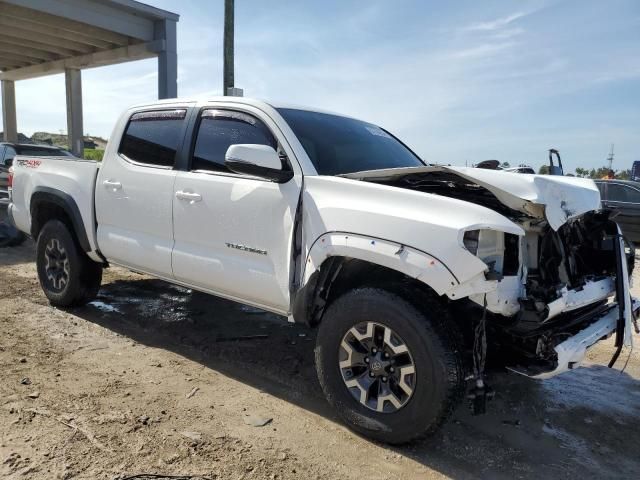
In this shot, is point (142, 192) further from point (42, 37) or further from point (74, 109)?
point (74, 109)

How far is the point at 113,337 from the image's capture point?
185 inches

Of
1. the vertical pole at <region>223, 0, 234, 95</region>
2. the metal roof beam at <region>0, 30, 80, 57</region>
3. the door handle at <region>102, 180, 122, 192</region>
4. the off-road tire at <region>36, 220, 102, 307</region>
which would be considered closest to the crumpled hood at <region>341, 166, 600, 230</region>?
the door handle at <region>102, 180, 122, 192</region>

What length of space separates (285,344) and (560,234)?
2.46m

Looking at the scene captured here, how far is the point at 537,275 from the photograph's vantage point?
3.02 m

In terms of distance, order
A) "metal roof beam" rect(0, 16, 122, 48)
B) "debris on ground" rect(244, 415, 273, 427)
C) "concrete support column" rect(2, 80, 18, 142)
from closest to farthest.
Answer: "debris on ground" rect(244, 415, 273, 427) < "metal roof beam" rect(0, 16, 122, 48) < "concrete support column" rect(2, 80, 18, 142)

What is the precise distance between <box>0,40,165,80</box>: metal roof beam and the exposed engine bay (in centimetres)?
1448

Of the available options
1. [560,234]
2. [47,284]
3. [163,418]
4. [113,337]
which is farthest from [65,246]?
[560,234]

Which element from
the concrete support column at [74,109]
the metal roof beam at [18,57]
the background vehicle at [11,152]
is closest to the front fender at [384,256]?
the background vehicle at [11,152]

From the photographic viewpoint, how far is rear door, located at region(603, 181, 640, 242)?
10.9 metres

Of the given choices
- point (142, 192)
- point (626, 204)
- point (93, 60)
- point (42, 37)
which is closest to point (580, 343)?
point (142, 192)

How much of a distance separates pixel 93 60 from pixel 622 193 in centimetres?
1748

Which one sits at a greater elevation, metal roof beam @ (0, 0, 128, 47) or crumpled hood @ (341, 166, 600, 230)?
metal roof beam @ (0, 0, 128, 47)

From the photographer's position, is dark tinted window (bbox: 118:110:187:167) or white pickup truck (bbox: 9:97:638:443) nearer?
white pickup truck (bbox: 9:97:638:443)

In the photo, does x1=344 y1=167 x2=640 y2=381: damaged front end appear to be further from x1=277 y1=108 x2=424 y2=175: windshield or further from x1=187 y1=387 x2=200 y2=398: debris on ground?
x1=187 y1=387 x2=200 y2=398: debris on ground
